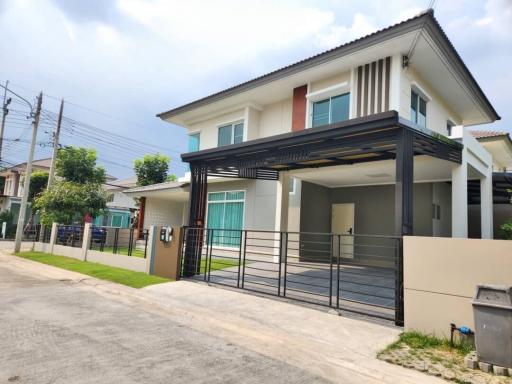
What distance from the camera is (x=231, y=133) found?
604 inches

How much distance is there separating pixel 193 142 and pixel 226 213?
13.9 feet

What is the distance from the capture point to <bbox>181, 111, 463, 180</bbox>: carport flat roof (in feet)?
21.5

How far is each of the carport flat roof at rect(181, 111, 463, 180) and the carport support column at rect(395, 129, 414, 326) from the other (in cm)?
25

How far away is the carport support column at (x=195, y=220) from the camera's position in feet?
31.6

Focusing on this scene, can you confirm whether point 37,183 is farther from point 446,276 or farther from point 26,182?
point 446,276

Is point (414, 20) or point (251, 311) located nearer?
point (251, 311)

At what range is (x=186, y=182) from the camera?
1642 cm

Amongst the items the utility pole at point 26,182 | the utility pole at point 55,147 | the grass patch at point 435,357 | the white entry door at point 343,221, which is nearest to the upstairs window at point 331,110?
the white entry door at point 343,221

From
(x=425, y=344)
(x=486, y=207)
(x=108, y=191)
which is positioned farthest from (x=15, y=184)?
(x=425, y=344)

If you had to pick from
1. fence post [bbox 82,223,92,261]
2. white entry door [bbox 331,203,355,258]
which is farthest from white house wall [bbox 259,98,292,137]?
fence post [bbox 82,223,92,261]

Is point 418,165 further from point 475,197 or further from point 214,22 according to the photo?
point 214,22

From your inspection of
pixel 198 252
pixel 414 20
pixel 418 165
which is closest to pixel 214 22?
pixel 414 20

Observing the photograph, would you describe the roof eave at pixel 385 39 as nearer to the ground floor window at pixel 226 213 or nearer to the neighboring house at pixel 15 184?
the ground floor window at pixel 226 213

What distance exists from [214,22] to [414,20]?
16.5 feet
